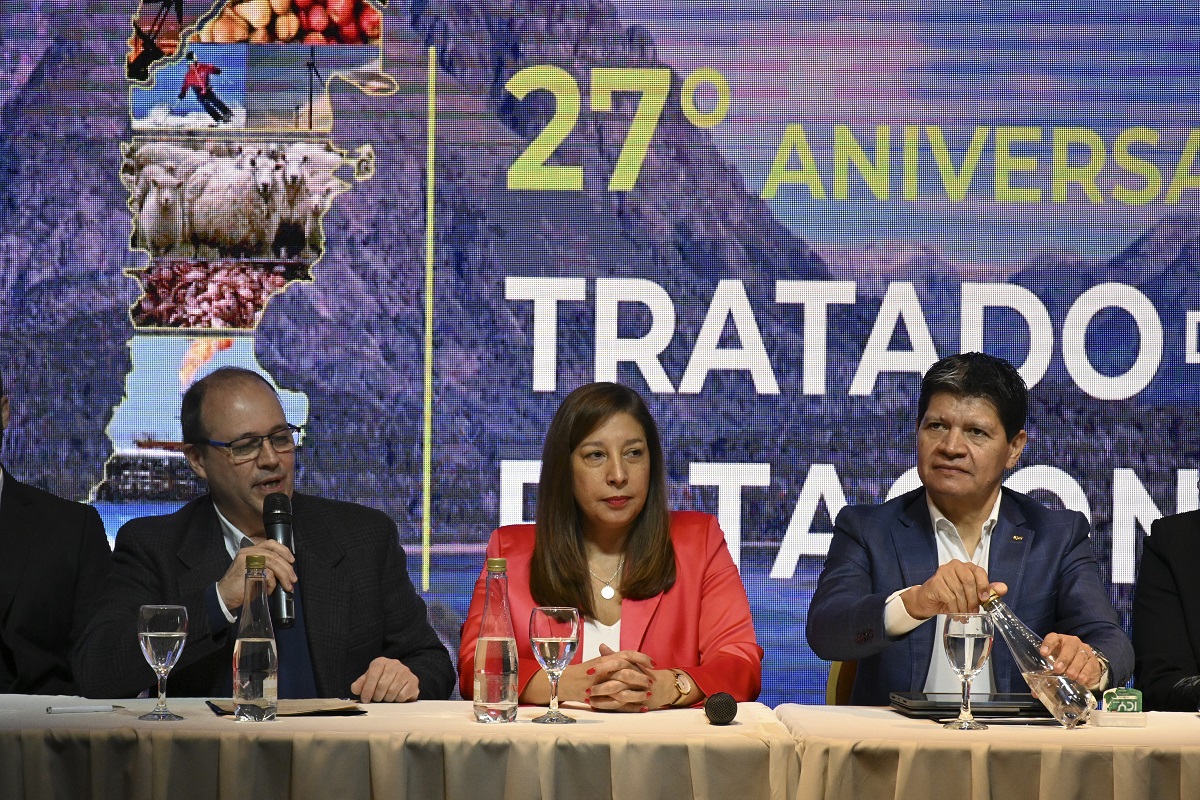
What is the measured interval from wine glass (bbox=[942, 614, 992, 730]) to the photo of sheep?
251 centimetres

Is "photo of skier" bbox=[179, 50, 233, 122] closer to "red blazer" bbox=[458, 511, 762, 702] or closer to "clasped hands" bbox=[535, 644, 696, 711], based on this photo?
"red blazer" bbox=[458, 511, 762, 702]

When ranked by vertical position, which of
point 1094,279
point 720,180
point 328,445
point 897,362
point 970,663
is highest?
point 720,180

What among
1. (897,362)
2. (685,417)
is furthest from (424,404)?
(897,362)

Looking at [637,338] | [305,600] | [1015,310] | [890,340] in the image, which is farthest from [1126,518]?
[305,600]

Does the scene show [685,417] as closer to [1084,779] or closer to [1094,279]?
[1094,279]

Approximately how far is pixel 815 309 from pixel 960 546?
126cm

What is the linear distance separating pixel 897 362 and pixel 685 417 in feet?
2.15

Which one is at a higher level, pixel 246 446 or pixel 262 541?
pixel 246 446

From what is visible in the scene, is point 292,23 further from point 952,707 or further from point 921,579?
point 952,707

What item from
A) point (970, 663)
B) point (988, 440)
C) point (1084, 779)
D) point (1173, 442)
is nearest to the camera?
point (1084, 779)

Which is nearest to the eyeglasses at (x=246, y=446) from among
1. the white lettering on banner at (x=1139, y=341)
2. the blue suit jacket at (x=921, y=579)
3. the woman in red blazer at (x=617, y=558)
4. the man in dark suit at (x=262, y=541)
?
the man in dark suit at (x=262, y=541)

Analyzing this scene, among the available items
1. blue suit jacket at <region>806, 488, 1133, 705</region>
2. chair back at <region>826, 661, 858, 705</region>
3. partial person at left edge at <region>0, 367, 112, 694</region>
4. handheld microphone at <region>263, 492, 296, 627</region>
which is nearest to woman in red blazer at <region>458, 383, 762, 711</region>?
blue suit jacket at <region>806, 488, 1133, 705</region>

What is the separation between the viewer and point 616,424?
3018 mm

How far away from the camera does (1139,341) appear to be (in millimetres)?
4117
